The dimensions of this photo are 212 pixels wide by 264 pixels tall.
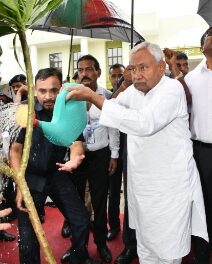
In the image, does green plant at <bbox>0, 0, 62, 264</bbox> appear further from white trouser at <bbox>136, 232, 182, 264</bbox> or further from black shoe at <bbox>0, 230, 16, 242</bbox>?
black shoe at <bbox>0, 230, 16, 242</bbox>

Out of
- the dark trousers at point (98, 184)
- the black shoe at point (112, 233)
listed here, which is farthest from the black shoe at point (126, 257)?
the black shoe at point (112, 233)

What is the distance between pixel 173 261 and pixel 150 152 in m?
0.74

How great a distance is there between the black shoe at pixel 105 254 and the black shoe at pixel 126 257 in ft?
0.32

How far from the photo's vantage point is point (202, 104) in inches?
103

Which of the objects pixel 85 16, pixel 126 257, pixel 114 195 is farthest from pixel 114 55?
pixel 126 257

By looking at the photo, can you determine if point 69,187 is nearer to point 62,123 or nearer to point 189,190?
point 189,190

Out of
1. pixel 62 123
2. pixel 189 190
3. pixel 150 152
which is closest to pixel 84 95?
pixel 62 123

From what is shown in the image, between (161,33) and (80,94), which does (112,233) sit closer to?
(80,94)

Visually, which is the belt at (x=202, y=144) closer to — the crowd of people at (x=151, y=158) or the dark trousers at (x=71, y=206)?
the crowd of people at (x=151, y=158)

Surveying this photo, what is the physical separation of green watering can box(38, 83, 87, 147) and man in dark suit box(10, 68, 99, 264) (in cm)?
87

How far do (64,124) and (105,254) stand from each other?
2.15 m

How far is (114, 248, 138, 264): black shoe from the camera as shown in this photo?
305 cm

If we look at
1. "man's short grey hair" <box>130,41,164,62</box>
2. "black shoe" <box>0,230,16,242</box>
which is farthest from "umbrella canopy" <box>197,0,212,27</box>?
"black shoe" <box>0,230,16,242</box>

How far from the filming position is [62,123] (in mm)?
1303
